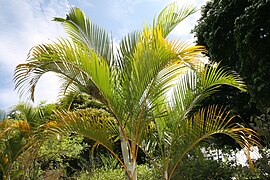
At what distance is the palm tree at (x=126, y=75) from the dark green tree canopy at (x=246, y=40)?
3490 mm

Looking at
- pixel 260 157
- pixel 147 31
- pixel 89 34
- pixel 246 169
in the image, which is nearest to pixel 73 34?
pixel 89 34

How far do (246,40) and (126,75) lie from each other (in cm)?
469

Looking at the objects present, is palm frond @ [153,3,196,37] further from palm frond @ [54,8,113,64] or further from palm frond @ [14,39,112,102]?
palm frond @ [14,39,112,102]

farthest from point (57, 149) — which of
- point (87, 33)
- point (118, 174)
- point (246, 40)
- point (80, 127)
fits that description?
point (246, 40)

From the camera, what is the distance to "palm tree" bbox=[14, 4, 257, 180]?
4035 mm

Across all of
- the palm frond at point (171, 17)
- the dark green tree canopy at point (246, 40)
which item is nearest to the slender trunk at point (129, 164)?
the palm frond at point (171, 17)

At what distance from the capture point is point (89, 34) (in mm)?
5094

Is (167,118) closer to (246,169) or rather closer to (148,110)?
(148,110)

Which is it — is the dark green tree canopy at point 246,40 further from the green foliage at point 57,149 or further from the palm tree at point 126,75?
the green foliage at point 57,149

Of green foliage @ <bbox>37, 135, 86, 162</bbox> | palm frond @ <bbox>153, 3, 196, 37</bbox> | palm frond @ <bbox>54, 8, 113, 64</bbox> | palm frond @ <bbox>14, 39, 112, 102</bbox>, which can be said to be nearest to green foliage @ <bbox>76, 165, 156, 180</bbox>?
green foliage @ <bbox>37, 135, 86, 162</bbox>

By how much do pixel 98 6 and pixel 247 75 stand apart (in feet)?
16.9

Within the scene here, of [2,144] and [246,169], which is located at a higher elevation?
[2,144]

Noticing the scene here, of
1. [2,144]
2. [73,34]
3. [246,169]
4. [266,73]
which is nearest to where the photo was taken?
[73,34]

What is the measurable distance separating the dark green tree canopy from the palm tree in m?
3.49
